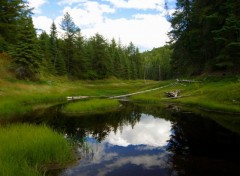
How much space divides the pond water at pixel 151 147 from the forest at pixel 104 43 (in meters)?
22.3

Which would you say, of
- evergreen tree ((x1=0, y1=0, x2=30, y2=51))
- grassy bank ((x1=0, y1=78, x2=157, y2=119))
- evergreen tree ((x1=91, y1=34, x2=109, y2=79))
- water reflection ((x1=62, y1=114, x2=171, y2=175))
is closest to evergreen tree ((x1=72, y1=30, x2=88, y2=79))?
evergreen tree ((x1=91, y1=34, x2=109, y2=79))

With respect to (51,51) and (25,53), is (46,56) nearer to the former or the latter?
(51,51)

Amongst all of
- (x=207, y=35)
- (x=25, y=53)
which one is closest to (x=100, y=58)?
(x=25, y=53)

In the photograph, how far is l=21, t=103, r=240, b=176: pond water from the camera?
34.0 feet

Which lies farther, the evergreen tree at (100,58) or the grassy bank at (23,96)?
the evergreen tree at (100,58)

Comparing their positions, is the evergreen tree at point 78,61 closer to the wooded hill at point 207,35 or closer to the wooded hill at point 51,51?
the wooded hill at point 51,51

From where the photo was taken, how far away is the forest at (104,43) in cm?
3881

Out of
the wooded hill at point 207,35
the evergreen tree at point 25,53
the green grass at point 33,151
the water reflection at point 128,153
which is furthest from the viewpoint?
the evergreen tree at point 25,53

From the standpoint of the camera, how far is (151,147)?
47.3 ft

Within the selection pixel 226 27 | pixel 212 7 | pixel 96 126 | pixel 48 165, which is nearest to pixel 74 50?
pixel 212 7

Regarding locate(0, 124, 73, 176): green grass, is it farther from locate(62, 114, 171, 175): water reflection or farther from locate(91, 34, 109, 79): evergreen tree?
locate(91, 34, 109, 79): evergreen tree

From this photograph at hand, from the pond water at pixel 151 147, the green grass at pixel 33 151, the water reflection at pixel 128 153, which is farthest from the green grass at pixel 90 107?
the green grass at pixel 33 151

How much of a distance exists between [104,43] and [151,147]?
7941cm

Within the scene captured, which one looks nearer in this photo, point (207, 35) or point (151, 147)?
point (151, 147)
